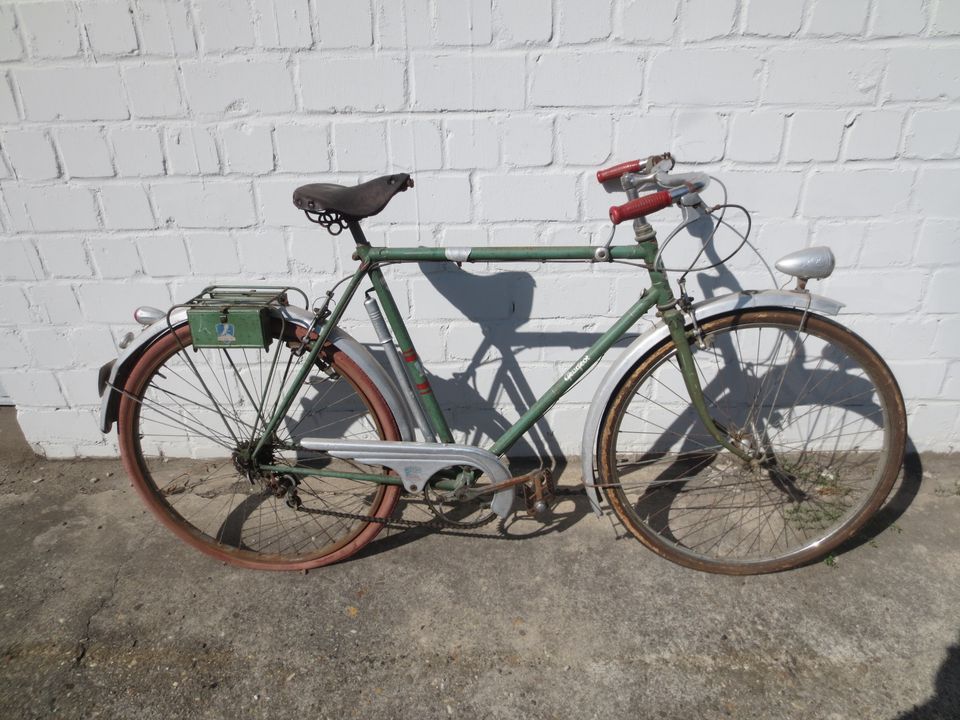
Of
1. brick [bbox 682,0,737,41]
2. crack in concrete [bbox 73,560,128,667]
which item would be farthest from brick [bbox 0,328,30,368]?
brick [bbox 682,0,737,41]

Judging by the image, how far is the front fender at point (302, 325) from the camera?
2164 mm

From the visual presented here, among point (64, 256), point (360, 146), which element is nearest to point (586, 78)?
point (360, 146)

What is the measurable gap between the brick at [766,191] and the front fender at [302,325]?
1.59m

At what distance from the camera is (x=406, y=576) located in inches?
94.0

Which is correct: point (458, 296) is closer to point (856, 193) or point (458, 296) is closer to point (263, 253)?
point (263, 253)

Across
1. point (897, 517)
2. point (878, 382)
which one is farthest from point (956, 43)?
point (897, 517)

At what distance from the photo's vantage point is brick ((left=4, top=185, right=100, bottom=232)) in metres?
2.53

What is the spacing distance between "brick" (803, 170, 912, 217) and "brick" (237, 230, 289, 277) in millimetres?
2216

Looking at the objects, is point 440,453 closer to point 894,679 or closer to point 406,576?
point 406,576

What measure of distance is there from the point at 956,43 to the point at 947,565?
1999mm

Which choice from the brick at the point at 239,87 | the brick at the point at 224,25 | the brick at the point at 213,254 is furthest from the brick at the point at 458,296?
the brick at the point at 224,25

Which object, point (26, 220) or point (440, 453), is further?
point (26, 220)

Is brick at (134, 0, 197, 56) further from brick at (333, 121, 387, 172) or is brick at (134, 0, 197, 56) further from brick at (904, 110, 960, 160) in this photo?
brick at (904, 110, 960, 160)

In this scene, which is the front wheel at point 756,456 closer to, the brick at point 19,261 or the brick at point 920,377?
the brick at point 920,377
